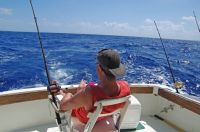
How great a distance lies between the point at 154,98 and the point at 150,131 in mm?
640

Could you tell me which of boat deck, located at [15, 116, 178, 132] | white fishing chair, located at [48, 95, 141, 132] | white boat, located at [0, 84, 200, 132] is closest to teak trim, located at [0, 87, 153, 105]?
white boat, located at [0, 84, 200, 132]

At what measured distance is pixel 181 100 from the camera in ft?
11.4

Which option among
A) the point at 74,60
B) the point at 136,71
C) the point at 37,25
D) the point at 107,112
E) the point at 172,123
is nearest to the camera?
the point at 107,112

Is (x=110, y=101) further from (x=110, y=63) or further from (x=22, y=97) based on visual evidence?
(x=22, y=97)

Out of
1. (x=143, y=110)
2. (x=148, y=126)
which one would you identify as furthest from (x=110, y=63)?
(x=143, y=110)

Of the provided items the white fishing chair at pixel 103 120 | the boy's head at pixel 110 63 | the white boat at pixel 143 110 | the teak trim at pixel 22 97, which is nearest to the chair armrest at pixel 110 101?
the white fishing chair at pixel 103 120

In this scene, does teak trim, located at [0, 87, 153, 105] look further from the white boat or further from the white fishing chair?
the white fishing chair

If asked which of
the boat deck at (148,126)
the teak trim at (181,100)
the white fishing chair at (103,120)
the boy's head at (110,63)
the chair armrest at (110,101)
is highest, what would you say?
the boy's head at (110,63)

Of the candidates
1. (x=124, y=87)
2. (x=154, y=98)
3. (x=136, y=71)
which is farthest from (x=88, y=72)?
(x=124, y=87)

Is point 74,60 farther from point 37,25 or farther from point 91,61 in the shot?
point 37,25

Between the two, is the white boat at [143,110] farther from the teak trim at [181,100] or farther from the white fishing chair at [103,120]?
the white fishing chair at [103,120]

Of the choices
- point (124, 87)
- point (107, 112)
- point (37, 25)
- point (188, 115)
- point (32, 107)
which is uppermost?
point (37, 25)

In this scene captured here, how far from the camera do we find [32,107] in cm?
339

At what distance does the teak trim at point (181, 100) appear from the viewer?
128 inches
